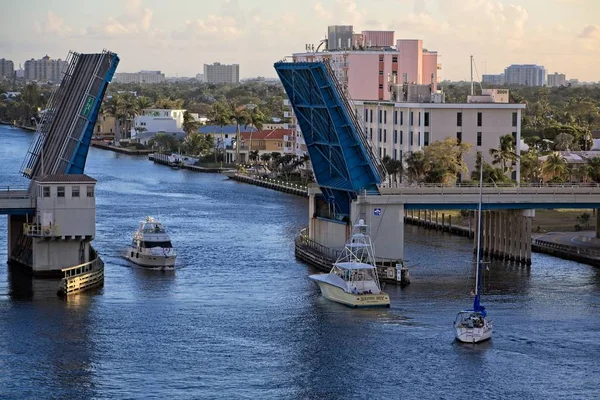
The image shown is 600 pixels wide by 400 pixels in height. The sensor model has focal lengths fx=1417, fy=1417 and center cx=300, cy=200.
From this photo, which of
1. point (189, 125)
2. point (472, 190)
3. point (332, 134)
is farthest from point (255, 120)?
point (332, 134)

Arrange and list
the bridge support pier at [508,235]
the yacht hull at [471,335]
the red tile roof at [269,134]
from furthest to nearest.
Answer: the red tile roof at [269,134]
the bridge support pier at [508,235]
the yacht hull at [471,335]

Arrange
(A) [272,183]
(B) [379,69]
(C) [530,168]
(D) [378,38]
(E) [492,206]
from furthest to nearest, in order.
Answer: (A) [272,183] < (D) [378,38] < (B) [379,69] < (C) [530,168] < (E) [492,206]

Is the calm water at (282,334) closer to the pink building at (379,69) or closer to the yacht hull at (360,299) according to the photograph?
the yacht hull at (360,299)

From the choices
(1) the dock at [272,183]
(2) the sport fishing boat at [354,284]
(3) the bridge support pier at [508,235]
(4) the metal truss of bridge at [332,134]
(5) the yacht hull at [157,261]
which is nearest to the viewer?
(2) the sport fishing boat at [354,284]

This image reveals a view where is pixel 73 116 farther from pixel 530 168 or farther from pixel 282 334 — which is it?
pixel 530 168

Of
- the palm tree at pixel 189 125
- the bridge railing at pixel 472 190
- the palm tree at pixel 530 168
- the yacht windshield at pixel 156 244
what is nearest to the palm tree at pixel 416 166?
the palm tree at pixel 530 168

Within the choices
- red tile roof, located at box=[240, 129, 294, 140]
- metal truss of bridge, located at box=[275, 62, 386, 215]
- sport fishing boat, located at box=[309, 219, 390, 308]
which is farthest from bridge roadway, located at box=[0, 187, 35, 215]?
red tile roof, located at box=[240, 129, 294, 140]
